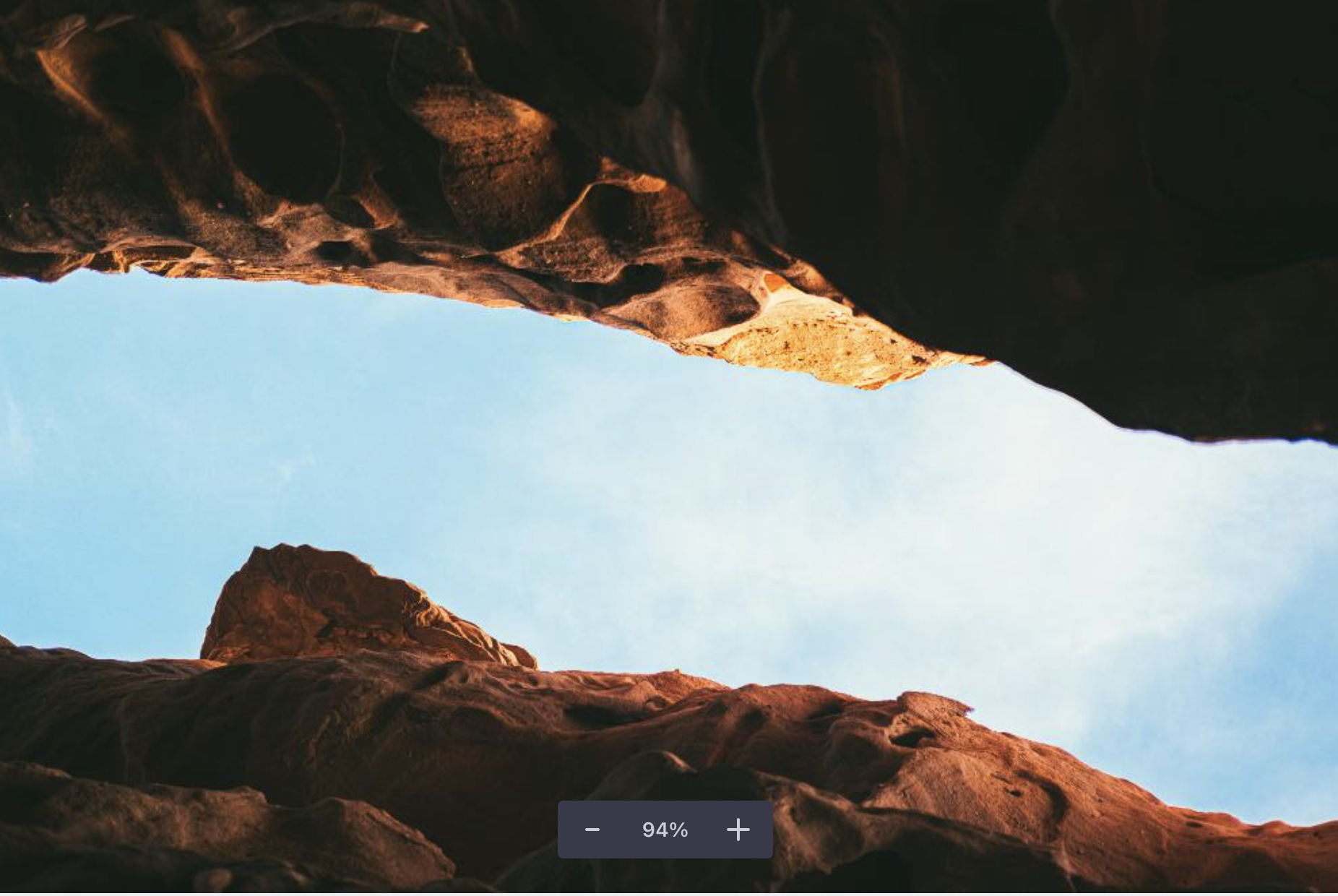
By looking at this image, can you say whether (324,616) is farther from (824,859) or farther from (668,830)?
(824,859)

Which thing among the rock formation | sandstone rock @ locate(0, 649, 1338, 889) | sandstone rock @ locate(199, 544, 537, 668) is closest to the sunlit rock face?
the rock formation

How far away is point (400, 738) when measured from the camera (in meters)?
6.00

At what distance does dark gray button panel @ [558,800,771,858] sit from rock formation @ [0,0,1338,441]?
160cm

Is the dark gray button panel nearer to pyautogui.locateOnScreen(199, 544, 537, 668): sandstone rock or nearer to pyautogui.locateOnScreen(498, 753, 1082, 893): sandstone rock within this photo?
pyautogui.locateOnScreen(498, 753, 1082, 893): sandstone rock

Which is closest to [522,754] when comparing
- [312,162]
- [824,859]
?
[824,859]

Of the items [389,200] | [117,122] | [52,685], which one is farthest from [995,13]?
[52,685]

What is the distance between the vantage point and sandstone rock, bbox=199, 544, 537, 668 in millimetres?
8992

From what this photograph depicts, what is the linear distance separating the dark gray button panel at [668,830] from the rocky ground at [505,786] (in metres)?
0.05

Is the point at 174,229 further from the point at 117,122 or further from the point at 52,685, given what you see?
the point at 52,685

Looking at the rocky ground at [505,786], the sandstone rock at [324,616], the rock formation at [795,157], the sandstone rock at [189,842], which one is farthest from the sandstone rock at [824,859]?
the sandstone rock at [324,616]

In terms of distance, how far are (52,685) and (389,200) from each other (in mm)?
3392

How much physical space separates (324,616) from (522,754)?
350cm

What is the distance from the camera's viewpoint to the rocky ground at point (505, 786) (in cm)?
382

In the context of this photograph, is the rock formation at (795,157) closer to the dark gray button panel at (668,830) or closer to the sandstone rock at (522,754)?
the dark gray button panel at (668,830)
